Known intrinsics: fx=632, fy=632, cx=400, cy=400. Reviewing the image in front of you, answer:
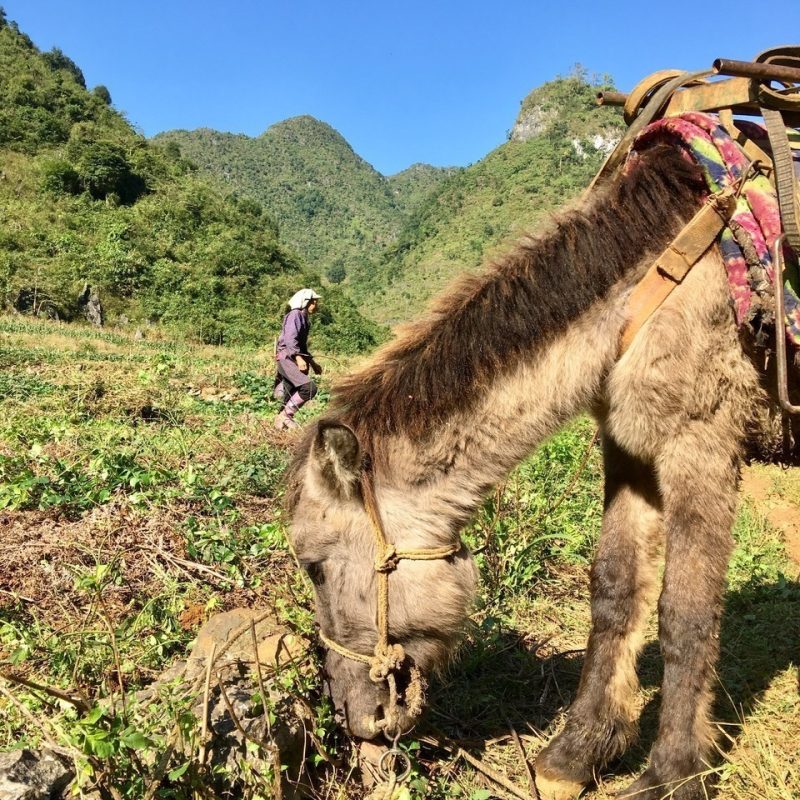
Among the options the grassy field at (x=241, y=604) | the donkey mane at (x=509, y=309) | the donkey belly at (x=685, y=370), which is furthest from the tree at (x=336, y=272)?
the donkey belly at (x=685, y=370)

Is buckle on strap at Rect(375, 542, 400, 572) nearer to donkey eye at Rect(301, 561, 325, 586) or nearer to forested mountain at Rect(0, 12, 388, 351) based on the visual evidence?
donkey eye at Rect(301, 561, 325, 586)

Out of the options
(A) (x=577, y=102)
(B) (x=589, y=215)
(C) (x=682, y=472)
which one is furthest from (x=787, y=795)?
(A) (x=577, y=102)

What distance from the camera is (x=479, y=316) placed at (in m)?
2.19

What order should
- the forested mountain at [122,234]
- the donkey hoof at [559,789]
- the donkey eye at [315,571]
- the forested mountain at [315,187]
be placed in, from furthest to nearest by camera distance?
the forested mountain at [315,187]
the forested mountain at [122,234]
the donkey hoof at [559,789]
the donkey eye at [315,571]

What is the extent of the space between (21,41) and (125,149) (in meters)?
24.7

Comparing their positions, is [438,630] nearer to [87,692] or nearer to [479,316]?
[479,316]

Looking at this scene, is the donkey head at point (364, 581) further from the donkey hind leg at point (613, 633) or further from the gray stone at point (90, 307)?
the gray stone at point (90, 307)

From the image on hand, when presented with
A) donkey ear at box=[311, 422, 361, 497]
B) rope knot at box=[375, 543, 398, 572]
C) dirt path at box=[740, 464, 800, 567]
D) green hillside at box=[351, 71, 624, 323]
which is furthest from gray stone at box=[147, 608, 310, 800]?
green hillside at box=[351, 71, 624, 323]

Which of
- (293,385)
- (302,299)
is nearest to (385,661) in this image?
(293,385)

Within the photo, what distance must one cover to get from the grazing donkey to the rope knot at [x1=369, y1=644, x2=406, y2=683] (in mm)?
40

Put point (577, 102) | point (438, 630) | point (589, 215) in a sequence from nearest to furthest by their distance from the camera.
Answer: point (438, 630), point (589, 215), point (577, 102)

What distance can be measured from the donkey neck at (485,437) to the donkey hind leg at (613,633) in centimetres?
67

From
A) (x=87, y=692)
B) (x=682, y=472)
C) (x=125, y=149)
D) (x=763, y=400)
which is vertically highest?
(x=125, y=149)

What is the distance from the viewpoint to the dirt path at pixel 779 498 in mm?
5109
